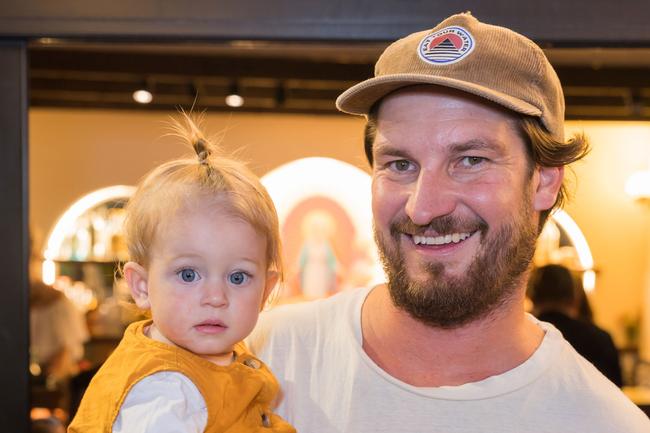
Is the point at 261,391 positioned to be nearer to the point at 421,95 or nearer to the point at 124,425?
the point at 124,425

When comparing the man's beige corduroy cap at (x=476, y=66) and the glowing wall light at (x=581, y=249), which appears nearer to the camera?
the man's beige corduroy cap at (x=476, y=66)

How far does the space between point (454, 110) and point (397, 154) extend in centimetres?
14

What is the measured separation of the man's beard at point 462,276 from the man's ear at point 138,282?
1.61 feet

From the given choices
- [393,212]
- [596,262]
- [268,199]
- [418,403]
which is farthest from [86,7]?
[596,262]

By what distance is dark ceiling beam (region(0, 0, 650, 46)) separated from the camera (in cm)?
196

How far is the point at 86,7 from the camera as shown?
1981 mm

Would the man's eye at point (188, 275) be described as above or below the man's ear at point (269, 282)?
above

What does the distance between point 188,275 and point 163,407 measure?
0.76ft

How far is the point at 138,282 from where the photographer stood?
1.54 metres

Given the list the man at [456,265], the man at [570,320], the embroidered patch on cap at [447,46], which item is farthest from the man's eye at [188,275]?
the man at [570,320]

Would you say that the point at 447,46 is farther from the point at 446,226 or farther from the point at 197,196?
the point at 197,196

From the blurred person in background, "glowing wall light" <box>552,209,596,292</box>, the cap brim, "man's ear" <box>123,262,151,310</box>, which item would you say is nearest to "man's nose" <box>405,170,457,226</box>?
the cap brim

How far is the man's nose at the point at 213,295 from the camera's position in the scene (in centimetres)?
144

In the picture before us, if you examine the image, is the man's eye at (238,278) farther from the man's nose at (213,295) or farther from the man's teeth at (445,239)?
the man's teeth at (445,239)
